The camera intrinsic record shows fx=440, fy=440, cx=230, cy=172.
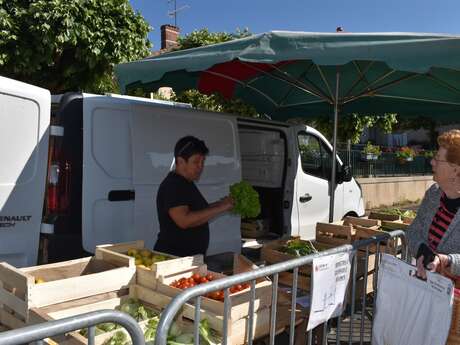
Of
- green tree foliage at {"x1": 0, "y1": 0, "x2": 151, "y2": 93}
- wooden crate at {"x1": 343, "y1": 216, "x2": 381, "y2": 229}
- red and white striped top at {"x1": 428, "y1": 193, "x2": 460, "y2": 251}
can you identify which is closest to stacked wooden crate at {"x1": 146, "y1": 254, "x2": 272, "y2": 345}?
red and white striped top at {"x1": 428, "y1": 193, "x2": 460, "y2": 251}

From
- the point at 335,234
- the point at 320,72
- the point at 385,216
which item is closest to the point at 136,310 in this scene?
the point at 335,234

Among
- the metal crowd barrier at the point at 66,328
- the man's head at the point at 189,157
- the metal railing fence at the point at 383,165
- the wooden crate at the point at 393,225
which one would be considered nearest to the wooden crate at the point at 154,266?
the man's head at the point at 189,157

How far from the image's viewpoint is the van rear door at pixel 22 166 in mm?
3600

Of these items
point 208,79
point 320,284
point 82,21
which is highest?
point 82,21

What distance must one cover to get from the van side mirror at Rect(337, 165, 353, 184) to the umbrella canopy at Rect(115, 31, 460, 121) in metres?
0.98

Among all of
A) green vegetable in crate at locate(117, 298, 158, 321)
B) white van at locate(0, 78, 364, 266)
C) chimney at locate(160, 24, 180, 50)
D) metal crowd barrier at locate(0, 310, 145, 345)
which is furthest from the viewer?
chimney at locate(160, 24, 180, 50)

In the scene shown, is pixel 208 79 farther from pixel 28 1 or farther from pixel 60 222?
pixel 28 1

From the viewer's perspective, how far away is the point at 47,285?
2.65 m

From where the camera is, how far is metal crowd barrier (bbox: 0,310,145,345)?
1.37m

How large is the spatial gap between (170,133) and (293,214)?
101 inches

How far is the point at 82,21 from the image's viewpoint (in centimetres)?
919

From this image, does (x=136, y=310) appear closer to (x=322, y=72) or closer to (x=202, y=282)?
(x=202, y=282)

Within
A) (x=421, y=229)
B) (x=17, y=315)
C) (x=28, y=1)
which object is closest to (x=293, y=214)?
(x=421, y=229)

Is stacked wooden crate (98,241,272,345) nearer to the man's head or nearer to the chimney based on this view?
the man's head
